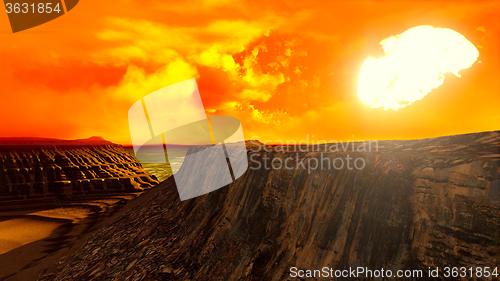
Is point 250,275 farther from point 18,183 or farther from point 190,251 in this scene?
point 18,183

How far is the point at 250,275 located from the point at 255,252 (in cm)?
66

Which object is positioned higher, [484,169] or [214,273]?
[484,169]

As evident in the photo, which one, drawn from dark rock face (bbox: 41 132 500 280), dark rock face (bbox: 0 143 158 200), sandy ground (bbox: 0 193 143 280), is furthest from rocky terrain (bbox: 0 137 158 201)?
dark rock face (bbox: 41 132 500 280)

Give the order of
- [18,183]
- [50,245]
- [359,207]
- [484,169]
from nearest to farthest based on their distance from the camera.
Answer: [484,169] → [359,207] → [50,245] → [18,183]

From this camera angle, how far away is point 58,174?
62438mm

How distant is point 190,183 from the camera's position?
15.2m

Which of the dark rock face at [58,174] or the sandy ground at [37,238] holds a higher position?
the dark rock face at [58,174]

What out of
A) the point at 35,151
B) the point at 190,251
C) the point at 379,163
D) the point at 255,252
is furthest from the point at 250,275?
the point at 35,151

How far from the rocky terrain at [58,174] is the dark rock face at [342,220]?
53284 mm

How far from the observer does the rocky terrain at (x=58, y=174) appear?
5838 cm

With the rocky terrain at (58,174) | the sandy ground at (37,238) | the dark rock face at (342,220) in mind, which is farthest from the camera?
the rocky terrain at (58,174)

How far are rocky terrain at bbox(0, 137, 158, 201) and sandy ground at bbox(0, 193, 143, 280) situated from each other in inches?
547

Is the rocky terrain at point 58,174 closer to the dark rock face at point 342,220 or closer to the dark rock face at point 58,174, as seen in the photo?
the dark rock face at point 58,174

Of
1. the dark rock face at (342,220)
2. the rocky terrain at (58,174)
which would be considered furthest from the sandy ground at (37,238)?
the rocky terrain at (58,174)
